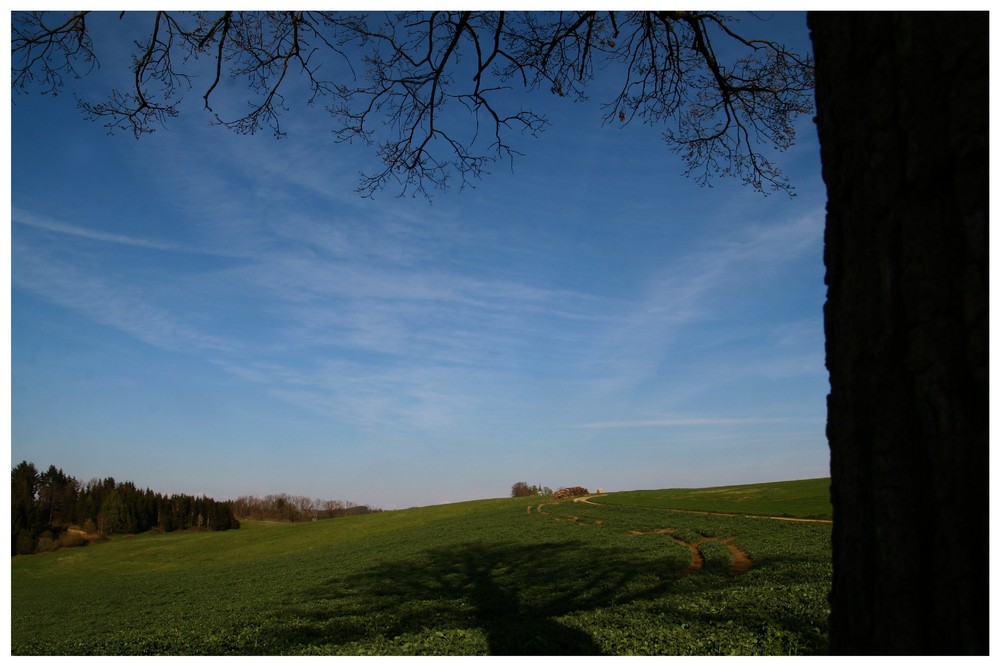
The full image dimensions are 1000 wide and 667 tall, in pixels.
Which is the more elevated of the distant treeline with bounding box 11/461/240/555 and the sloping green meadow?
the sloping green meadow

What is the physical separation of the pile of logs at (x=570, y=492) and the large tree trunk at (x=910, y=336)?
8366 centimetres

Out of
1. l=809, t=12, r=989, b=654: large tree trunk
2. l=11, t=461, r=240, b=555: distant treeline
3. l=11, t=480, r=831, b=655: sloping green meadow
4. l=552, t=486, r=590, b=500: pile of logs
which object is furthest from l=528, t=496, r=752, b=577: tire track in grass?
l=11, t=461, r=240, b=555: distant treeline

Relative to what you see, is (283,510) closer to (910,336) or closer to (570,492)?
(570,492)

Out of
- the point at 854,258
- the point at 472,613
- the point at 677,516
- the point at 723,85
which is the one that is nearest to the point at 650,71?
the point at 723,85

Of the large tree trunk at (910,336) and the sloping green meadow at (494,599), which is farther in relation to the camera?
the sloping green meadow at (494,599)

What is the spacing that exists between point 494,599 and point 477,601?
19.1 inches

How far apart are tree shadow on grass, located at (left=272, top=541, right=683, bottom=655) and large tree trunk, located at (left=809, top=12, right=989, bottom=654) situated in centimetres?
622

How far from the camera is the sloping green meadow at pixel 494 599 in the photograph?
8.72m

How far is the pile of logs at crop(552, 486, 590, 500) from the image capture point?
272 feet

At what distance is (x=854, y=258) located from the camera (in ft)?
7.49

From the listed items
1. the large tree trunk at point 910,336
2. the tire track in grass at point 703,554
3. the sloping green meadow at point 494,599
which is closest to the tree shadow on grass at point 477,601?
the sloping green meadow at point 494,599

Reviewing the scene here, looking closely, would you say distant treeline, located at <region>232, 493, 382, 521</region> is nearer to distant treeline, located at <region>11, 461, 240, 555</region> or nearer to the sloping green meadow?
distant treeline, located at <region>11, 461, 240, 555</region>

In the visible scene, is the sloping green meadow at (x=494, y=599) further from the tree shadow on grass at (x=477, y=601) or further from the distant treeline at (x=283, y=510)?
the distant treeline at (x=283, y=510)

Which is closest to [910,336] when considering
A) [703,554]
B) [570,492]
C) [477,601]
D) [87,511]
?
[477,601]
